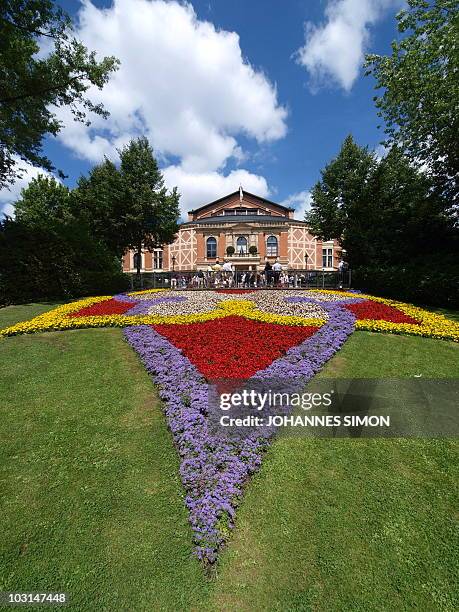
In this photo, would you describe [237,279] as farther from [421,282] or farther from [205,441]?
[205,441]

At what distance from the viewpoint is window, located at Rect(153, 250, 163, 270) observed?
56.0 meters

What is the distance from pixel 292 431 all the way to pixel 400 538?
1.66 meters

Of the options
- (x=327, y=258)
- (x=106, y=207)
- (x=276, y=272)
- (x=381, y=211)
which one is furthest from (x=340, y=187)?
(x=327, y=258)

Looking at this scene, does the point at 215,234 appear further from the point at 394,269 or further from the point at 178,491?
the point at 178,491

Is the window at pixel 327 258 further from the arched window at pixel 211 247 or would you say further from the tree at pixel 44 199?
the tree at pixel 44 199

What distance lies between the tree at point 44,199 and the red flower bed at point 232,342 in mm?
32396

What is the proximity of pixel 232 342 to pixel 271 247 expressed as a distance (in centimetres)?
4307

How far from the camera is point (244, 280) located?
24.4 metres

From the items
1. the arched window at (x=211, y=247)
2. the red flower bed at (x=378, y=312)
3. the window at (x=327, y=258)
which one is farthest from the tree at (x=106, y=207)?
the window at (x=327, y=258)

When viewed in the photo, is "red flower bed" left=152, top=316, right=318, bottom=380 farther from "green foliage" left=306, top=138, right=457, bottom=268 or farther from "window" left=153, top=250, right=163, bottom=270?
"window" left=153, top=250, right=163, bottom=270

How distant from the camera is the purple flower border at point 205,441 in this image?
290 cm

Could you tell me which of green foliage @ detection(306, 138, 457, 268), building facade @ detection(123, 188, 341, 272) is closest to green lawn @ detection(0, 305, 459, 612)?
green foliage @ detection(306, 138, 457, 268)

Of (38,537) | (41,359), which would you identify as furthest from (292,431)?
(41,359)

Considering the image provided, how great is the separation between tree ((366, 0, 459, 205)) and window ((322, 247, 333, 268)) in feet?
114
